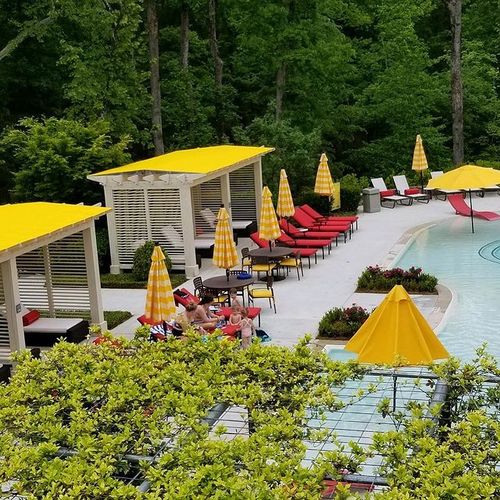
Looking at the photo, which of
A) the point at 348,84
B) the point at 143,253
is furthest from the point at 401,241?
the point at 348,84

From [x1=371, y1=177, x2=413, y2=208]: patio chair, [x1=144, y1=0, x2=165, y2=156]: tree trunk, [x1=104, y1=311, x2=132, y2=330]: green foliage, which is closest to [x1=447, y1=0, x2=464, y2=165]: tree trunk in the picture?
[x1=371, y1=177, x2=413, y2=208]: patio chair

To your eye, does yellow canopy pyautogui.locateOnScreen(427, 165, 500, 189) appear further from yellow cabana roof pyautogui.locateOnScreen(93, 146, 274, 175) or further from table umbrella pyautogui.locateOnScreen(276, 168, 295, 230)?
yellow cabana roof pyautogui.locateOnScreen(93, 146, 274, 175)

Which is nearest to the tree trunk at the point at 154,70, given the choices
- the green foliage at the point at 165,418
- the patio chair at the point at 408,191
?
the patio chair at the point at 408,191

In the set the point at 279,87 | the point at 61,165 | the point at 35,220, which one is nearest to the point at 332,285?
the point at 35,220

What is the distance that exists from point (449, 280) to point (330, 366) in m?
14.2

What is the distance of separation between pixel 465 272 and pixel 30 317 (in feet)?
37.6

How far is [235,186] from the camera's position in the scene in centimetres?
2898

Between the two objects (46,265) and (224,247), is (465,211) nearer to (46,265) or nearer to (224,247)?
(224,247)

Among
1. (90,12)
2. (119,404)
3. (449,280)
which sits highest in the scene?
(90,12)

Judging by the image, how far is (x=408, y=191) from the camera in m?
33.0

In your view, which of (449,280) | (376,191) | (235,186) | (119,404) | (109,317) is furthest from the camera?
(376,191)

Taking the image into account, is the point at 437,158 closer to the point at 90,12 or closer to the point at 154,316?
the point at 90,12

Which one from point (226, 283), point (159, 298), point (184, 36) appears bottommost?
point (226, 283)

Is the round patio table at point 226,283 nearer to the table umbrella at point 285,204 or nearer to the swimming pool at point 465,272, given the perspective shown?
the swimming pool at point 465,272
